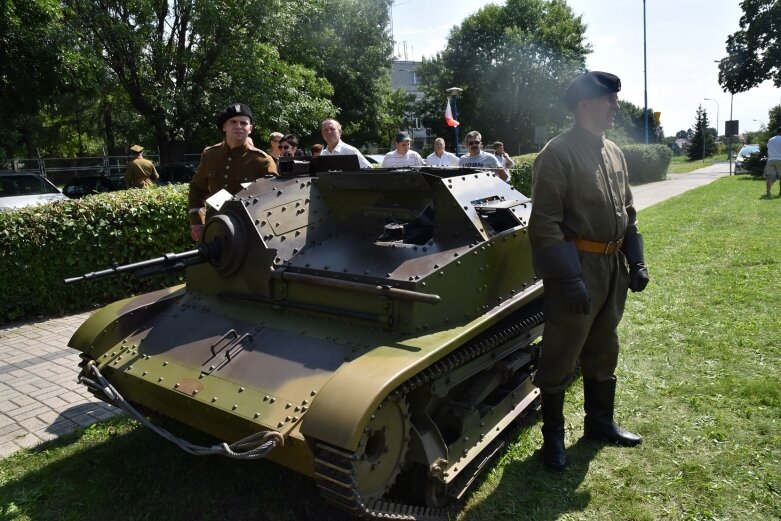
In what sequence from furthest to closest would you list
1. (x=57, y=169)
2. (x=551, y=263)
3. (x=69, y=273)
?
(x=57, y=169)
(x=69, y=273)
(x=551, y=263)

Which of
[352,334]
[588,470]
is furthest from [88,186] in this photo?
[588,470]

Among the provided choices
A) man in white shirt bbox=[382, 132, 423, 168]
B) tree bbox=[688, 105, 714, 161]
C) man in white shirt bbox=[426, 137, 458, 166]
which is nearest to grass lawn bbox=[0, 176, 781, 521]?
man in white shirt bbox=[382, 132, 423, 168]

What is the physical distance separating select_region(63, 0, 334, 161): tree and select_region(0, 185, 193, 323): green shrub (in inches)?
322

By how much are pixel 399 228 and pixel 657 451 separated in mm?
2213

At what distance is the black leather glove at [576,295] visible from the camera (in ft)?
11.7

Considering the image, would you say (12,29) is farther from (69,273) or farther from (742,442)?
(742,442)

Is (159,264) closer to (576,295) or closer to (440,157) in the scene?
(576,295)

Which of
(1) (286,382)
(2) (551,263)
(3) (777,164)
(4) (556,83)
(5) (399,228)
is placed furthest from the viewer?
(4) (556,83)

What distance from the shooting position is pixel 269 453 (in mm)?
3088

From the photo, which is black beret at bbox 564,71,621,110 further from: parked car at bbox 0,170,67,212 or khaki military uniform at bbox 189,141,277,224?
parked car at bbox 0,170,67,212

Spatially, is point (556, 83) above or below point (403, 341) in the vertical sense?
above

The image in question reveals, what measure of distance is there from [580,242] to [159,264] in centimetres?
258

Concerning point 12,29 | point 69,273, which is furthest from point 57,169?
point 69,273

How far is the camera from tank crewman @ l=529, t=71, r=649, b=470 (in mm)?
3688
